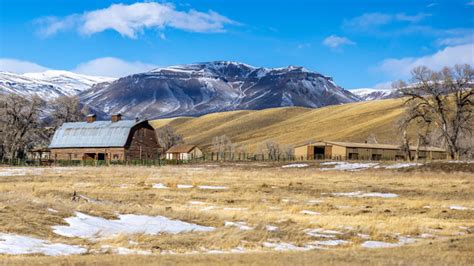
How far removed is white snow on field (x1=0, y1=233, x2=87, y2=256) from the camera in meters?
14.5

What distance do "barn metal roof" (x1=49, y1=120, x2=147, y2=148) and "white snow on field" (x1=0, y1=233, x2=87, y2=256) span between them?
87.1 metres

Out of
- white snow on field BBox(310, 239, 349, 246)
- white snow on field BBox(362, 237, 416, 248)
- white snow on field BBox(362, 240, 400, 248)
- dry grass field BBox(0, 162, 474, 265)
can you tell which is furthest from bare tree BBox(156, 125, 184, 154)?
white snow on field BBox(362, 240, 400, 248)

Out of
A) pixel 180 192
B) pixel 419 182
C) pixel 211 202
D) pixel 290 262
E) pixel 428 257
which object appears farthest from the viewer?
pixel 419 182

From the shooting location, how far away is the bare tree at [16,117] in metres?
97.0

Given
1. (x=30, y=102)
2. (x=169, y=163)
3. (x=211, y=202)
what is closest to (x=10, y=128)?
(x=30, y=102)

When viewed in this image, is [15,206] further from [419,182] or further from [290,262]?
[419,182]

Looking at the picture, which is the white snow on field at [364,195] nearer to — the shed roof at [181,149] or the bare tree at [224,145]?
the shed roof at [181,149]

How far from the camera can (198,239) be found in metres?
17.5

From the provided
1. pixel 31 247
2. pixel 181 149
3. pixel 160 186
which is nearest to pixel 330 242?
pixel 31 247

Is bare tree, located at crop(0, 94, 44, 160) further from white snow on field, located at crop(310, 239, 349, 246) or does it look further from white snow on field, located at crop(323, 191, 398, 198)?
white snow on field, located at crop(310, 239, 349, 246)

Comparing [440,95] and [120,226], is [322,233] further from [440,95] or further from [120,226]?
[440,95]

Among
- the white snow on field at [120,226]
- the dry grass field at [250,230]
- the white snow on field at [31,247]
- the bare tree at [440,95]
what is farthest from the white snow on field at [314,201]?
the bare tree at [440,95]

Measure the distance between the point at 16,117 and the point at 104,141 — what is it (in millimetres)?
15158

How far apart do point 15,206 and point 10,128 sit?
3294 inches
